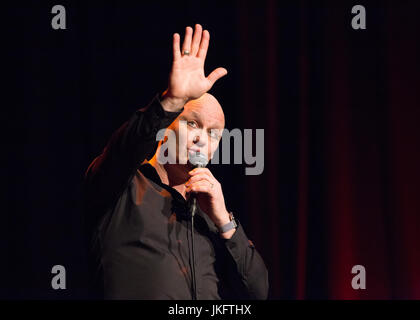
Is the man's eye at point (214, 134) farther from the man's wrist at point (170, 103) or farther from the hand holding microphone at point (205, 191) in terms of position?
the man's wrist at point (170, 103)

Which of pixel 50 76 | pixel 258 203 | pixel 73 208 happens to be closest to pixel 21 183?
pixel 73 208

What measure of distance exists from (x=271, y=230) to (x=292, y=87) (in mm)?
→ 750

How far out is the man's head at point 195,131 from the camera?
1.57 meters

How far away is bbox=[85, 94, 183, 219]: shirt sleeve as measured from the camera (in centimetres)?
129

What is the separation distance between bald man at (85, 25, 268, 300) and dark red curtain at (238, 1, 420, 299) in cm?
75

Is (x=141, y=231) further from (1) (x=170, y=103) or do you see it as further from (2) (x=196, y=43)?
(2) (x=196, y=43)

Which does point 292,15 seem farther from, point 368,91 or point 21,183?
point 21,183

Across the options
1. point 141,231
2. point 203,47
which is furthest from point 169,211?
point 203,47

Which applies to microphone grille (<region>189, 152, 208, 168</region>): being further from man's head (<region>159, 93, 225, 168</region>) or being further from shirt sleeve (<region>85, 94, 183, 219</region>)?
shirt sleeve (<region>85, 94, 183, 219</region>)

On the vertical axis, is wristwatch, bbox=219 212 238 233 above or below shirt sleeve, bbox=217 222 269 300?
above

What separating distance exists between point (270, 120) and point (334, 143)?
0.35m

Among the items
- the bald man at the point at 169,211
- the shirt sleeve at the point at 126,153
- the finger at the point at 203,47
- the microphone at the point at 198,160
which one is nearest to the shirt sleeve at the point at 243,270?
the bald man at the point at 169,211

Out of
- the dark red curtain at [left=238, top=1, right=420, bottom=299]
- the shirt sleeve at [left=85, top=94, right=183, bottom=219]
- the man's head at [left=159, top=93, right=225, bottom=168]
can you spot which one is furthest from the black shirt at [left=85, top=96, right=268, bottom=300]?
the dark red curtain at [left=238, top=1, right=420, bottom=299]

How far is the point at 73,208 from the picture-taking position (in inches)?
89.2
